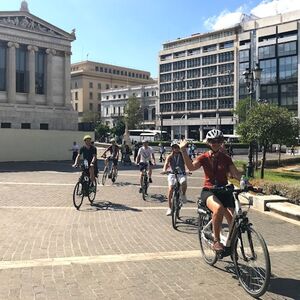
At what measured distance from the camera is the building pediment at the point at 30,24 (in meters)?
46.0

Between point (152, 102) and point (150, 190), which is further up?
point (152, 102)

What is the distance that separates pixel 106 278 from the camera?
567 cm

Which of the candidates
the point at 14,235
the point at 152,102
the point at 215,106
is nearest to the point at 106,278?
the point at 14,235

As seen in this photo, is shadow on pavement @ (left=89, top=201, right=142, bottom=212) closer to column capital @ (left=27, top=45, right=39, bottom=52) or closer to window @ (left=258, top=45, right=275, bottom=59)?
column capital @ (left=27, top=45, right=39, bottom=52)

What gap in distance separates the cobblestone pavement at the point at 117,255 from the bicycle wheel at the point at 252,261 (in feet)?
0.45

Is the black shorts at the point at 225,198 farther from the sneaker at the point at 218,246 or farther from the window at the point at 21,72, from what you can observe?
the window at the point at 21,72

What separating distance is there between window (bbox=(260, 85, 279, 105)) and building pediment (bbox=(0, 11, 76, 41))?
165ft

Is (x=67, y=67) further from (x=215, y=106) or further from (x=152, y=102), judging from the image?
(x=152, y=102)

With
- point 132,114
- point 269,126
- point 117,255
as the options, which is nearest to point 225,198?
point 117,255

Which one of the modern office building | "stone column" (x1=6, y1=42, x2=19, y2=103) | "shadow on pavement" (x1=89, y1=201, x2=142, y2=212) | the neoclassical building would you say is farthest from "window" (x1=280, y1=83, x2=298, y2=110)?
"shadow on pavement" (x1=89, y1=201, x2=142, y2=212)

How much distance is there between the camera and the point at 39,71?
49125mm

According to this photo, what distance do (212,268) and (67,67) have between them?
46.7m

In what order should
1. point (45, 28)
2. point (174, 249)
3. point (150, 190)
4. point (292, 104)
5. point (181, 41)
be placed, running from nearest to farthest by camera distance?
point (174, 249) < point (150, 190) < point (45, 28) < point (292, 104) < point (181, 41)

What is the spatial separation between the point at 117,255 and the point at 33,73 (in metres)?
44.3
